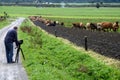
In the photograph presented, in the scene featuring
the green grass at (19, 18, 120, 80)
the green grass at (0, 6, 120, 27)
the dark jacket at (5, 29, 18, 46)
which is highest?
A: the dark jacket at (5, 29, 18, 46)

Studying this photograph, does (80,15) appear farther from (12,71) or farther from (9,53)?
(12,71)

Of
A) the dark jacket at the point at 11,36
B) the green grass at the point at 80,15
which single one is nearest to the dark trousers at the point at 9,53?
the dark jacket at the point at 11,36

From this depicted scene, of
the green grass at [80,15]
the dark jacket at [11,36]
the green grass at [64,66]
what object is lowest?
the green grass at [80,15]

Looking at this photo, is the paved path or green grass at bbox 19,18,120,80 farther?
green grass at bbox 19,18,120,80

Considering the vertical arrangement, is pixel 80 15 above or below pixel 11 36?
below

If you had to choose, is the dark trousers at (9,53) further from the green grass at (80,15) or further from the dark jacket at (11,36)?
the green grass at (80,15)

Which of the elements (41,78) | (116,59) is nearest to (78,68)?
(116,59)

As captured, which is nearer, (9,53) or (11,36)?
(9,53)

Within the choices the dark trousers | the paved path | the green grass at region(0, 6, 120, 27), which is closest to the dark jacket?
the dark trousers

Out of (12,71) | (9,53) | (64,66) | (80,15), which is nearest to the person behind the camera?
(12,71)

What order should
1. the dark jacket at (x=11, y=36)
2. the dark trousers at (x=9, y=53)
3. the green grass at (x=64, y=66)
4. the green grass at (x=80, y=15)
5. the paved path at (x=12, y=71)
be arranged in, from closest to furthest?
the paved path at (x=12, y=71)
the green grass at (x=64, y=66)
the dark trousers at (x=9, y=53)
the dark jacket at (x=11, y=36)
the green grass at (x=80, y=15)

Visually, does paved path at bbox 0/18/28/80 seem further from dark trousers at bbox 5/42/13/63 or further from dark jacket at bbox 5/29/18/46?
dark jacket at bbox 5/29/18/46

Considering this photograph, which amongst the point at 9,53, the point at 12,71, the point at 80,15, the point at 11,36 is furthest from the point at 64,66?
the point at 80,15

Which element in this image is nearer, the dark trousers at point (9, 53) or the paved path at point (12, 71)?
the paved path at point (12, 71)
